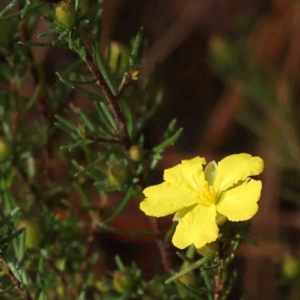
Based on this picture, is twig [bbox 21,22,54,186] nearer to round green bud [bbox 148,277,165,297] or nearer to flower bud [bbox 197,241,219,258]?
round green bud [bbox 148,277,165,297]

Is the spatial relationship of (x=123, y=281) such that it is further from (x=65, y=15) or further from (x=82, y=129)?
(x=65, y=15)

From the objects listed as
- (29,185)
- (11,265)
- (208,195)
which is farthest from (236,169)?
(29,185)

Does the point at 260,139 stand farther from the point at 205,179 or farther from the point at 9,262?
the point at 9,262

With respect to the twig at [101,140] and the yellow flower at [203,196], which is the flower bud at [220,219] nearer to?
the yellow flower at [203,196]

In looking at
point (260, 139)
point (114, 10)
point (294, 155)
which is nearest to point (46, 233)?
point (294, 155)

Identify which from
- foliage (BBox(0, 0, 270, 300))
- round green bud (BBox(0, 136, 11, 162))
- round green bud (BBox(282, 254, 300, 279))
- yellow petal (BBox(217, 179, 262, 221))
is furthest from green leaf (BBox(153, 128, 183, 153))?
round green bud (BBox(282, 254, 300, 279))

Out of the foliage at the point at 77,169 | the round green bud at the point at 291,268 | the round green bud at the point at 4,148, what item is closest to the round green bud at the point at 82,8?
the foliage at the point at 77,169
